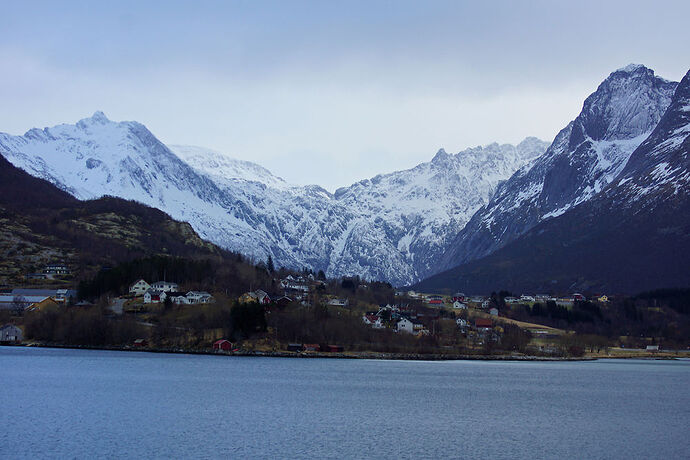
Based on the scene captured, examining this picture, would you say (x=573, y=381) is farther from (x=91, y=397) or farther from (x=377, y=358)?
(x=91, y=397)

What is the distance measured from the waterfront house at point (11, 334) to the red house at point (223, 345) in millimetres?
30530

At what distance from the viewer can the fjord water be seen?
55656 millimetres

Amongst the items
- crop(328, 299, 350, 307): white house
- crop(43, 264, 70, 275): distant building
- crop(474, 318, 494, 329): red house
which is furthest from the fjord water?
crop(43, 264, 70, 275): distant building

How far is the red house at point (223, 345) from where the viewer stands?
126375mm

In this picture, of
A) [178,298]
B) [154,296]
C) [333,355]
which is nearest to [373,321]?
[333,355]

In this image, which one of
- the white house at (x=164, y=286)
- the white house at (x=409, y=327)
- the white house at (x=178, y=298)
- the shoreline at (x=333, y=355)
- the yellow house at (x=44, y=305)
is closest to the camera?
the shoreline at (x=333, y=355)

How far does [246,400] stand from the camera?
76.0 metres

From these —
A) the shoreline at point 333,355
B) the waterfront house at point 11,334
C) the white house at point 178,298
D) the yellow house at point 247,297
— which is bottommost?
the shoreline at point 333,355

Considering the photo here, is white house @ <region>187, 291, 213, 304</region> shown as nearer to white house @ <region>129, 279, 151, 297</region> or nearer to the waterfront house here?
white house @ <region>129, 279, 151, 297</region>

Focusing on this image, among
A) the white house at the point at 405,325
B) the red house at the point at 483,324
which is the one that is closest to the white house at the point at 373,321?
the white house at the point at 405,325

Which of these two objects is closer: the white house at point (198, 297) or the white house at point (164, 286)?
the white house at point (198, 297)

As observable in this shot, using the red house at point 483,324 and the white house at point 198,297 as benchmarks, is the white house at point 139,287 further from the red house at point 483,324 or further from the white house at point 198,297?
the red house at point 483,324

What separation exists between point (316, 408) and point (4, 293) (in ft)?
341

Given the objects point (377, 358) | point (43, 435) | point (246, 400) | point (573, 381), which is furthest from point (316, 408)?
point (377, 358)
